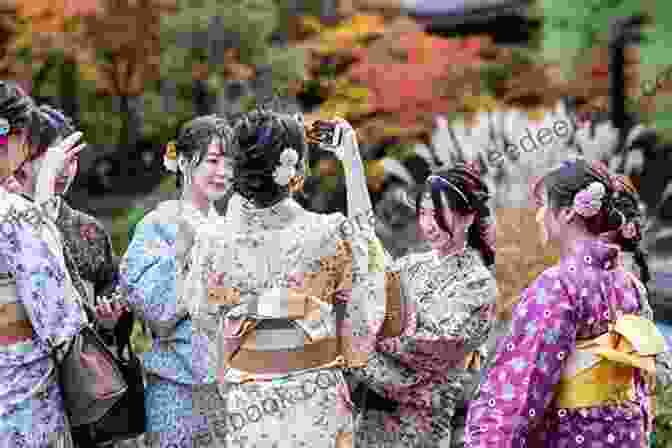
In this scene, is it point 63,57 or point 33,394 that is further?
point 63,57

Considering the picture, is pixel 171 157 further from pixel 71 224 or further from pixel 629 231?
pixel 629 231

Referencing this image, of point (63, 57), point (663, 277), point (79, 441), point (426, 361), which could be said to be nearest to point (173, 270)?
point (79, 441)

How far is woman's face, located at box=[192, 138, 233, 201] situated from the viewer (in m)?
3.54

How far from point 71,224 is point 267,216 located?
1005 millimetres

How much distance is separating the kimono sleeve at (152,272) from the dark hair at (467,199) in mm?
916

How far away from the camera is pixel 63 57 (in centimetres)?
1444

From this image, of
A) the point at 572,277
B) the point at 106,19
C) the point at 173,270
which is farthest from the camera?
the point at 106,19

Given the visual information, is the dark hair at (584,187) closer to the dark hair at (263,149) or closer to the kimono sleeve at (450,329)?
the kimono sleeve at (450,329)

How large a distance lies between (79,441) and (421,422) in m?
1.16

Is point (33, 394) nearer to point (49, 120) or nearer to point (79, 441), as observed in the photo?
point (79, 441)

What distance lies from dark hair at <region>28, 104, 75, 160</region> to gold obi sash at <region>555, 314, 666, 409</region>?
1856 mm

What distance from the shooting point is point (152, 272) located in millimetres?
3459

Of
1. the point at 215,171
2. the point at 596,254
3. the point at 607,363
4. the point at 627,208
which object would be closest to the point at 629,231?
the point at 627,208

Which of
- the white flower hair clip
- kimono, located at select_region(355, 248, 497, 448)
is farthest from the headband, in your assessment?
the white flower hair clip
